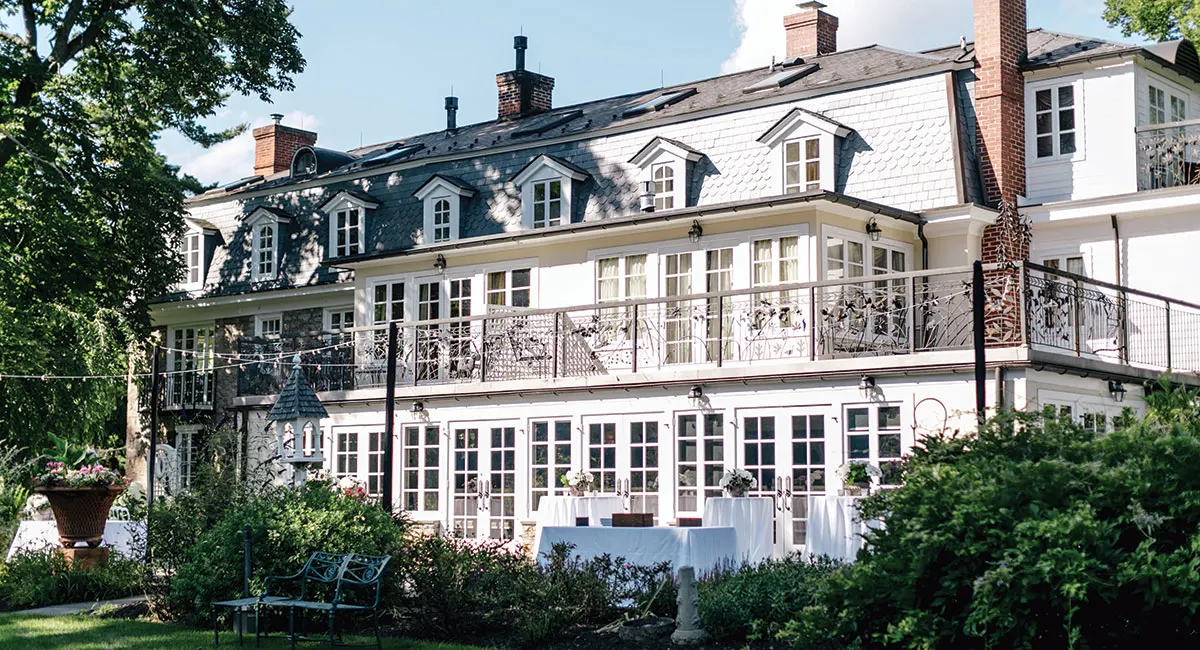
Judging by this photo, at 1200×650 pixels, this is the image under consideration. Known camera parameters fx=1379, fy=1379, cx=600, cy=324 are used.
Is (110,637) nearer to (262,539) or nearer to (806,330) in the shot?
(262,539)

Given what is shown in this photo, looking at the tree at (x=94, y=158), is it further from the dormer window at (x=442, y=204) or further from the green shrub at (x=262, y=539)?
the green shrub at (x=262, y=539)

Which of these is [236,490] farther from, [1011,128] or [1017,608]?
[1011,128]

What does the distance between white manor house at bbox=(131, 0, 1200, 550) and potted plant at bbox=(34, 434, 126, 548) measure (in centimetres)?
223

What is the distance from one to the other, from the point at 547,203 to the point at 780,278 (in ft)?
18.2

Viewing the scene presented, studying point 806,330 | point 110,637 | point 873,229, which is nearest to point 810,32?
point 873,229

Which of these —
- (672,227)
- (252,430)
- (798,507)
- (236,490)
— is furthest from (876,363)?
(252,430)

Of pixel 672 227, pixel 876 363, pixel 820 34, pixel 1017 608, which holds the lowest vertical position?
pixel 1017 608

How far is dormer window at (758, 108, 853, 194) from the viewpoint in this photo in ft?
70.1

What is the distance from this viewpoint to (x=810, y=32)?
1025 inches

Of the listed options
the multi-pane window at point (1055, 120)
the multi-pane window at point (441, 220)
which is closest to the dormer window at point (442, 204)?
the multi-pane window at point (441, 220)

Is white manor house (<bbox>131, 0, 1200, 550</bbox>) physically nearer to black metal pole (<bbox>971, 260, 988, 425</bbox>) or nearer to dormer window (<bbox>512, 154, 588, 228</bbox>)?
dormer window (<bbox>512, 154, 588, 228</bbox>)

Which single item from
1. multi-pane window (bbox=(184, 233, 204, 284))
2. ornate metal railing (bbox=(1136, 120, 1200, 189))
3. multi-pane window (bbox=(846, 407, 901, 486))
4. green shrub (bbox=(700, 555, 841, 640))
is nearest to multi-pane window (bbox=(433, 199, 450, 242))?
multi-pane window (bbox=(184, 233, 204, 284))

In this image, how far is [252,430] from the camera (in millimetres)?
26641

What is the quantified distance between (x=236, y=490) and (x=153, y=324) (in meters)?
19.0
